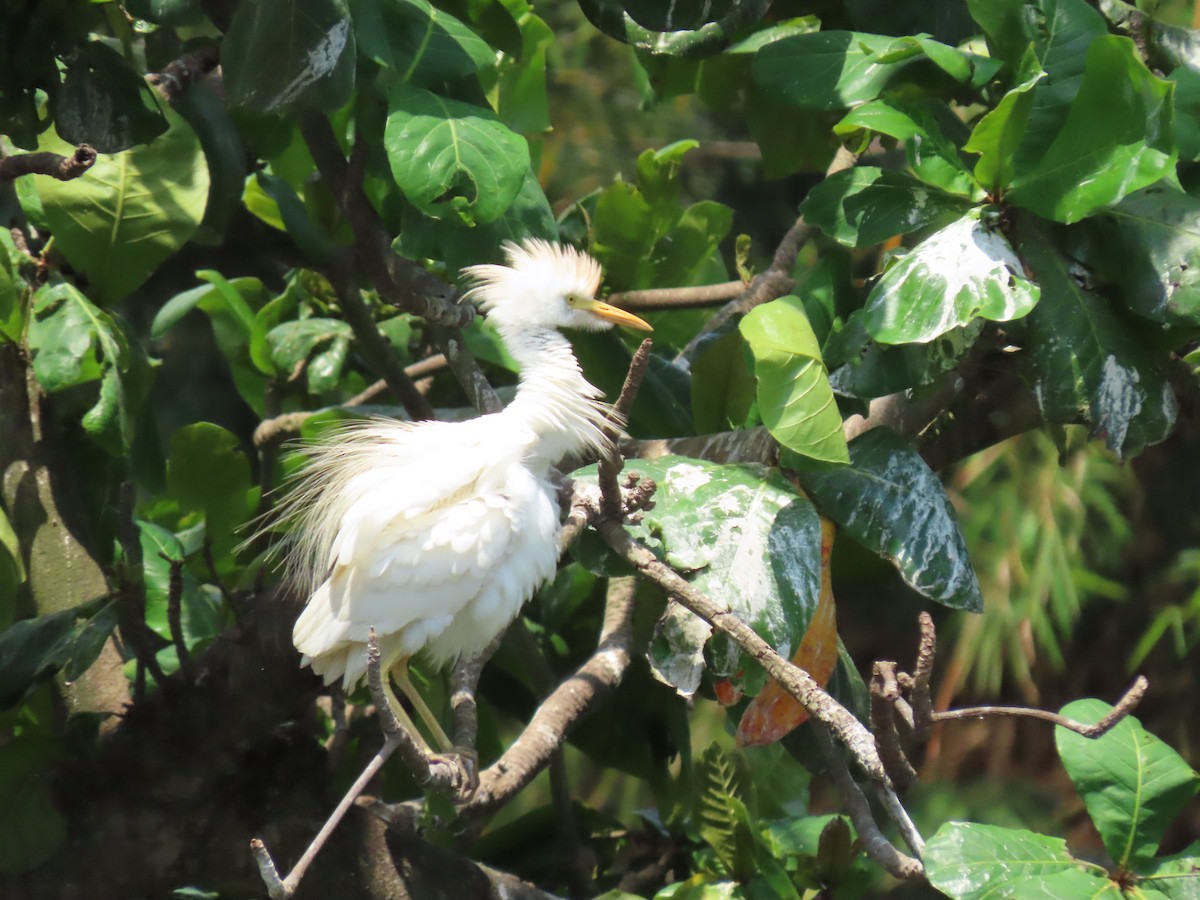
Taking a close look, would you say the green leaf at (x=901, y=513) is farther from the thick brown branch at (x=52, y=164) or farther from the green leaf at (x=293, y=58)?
the thick brown branch at (x=52, y=164)

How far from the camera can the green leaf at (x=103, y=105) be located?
1.23 m

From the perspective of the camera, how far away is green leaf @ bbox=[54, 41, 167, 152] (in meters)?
1.23

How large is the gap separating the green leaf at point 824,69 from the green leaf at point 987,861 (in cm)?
67

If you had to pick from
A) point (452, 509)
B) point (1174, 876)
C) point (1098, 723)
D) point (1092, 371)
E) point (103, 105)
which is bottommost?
point (1174, 876)

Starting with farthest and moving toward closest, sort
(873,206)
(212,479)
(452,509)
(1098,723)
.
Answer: (212,479)
(452,509)
(873,206)
(1098,723)

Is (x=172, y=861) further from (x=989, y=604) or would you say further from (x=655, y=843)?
(x=989, y=604)

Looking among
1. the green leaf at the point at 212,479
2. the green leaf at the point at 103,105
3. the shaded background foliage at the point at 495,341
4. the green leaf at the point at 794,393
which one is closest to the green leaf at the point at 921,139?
the shaded background foliage at the point at 495,341

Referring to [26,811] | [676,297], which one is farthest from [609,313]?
[26,811]

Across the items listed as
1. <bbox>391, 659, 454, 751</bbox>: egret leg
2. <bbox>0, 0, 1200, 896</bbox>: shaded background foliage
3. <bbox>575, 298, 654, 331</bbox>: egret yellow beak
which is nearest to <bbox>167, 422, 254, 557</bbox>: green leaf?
<bbox>0, 0, 1200, 896</bbox>: shaded background foliage

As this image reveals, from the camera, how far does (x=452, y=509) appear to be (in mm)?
1311

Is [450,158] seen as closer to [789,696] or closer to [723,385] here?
[723,385]

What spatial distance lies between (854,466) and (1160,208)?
352mm

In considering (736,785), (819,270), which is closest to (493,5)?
(819,270)

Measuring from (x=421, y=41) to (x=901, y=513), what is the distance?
630 mm
